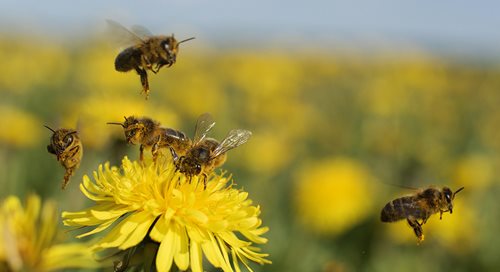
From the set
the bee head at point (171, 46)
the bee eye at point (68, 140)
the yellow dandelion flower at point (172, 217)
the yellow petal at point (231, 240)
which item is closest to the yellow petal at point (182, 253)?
the yellow dandelion flower at point (172, 217)

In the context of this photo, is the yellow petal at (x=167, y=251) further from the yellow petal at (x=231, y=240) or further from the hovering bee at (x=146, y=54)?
the hovering bee at (x=146, y=54)

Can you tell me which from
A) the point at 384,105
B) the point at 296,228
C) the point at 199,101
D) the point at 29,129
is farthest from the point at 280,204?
the point at 384,105

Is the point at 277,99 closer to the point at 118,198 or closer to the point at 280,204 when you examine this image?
the point at 280,204

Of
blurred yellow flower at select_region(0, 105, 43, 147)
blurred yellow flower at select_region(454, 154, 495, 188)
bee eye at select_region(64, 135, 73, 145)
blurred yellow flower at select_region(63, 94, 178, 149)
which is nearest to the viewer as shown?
bee eye at select_region(64, 135, 73, 145)

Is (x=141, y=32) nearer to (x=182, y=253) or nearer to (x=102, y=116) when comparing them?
(x=182, y=253)

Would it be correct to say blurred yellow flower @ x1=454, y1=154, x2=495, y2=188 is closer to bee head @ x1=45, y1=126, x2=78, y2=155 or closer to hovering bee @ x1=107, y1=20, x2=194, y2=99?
hovering bee @ x1=107, y1=20, x2=194, y2=99

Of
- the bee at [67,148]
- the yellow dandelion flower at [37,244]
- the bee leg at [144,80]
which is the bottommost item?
the yellow dandelion flower at [37,244]

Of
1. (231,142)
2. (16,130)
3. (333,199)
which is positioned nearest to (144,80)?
(231,142)

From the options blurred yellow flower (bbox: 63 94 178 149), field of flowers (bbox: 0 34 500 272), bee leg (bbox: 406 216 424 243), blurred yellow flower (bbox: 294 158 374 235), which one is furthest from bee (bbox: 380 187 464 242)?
blurred yellow flower (bbox: 294 158 374 235)
